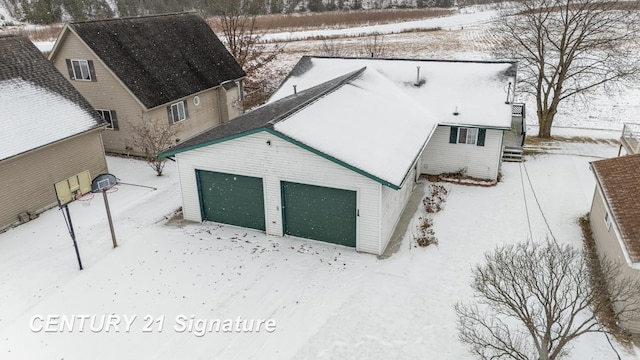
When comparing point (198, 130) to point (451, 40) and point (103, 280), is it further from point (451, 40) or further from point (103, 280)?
point (451, 40)

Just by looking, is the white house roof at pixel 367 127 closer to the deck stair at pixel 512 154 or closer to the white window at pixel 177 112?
the deck stair at pixel 512 154

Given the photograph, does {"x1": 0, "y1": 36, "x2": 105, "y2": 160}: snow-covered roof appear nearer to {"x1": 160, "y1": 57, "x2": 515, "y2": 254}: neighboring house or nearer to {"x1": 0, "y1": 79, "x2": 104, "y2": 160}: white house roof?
{"x1": 0, "y1": 79, "x2": 104, "y2": 160}: white house roof

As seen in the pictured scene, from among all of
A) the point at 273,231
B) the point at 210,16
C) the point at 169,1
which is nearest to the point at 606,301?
the point at 273,231

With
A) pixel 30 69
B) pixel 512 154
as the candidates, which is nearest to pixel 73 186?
pixel 30 69

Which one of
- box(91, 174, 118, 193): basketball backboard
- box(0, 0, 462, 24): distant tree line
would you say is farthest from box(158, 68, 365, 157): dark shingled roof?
box(0, 0, 462, 24): distant tree line

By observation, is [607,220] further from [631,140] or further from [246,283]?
[246,283]

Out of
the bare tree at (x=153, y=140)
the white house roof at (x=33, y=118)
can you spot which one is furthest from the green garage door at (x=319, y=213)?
the white house roof at (x=33, y=118)
